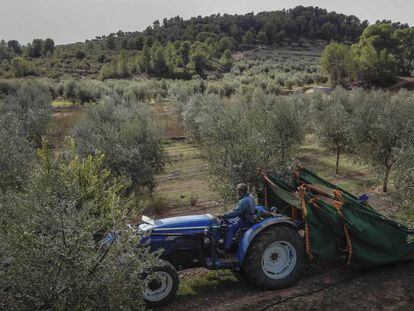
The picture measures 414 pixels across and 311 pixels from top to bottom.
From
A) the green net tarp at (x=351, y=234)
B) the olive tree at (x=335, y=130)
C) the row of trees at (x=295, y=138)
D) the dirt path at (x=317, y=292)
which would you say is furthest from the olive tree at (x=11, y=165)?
the olive tree at (x=335, y=130)

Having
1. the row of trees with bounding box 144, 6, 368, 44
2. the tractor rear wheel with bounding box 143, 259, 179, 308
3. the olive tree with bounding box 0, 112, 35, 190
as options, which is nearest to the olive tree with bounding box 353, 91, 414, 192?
the tractor rear wheel with bounding box 143, 259, 179, 308

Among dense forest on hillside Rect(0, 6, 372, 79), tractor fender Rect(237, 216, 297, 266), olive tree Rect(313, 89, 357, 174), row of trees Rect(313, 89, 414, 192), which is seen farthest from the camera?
dense forest on hillside Rect(0, 6, 372, 79)

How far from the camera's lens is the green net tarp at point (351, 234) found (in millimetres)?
9016

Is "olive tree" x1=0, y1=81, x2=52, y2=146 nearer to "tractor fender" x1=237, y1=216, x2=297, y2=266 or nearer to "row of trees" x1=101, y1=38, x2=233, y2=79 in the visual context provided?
"tractor fender" x1=237, y1=216, x2=297, y2=266

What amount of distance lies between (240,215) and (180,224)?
122 cm

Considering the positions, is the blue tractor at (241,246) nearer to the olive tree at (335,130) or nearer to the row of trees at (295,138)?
the row of trees at (295,138)

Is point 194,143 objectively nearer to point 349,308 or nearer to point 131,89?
point 131,89

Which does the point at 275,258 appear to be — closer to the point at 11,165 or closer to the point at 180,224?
the point at 180,224

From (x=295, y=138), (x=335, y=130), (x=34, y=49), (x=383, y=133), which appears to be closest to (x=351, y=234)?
(x=383, y=133)

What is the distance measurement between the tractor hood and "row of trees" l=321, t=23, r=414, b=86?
197 feet

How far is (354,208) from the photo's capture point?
30.3 ft

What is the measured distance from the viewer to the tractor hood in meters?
8.59

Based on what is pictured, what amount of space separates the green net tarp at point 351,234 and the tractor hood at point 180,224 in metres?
2.04

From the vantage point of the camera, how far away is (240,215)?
877 cm
